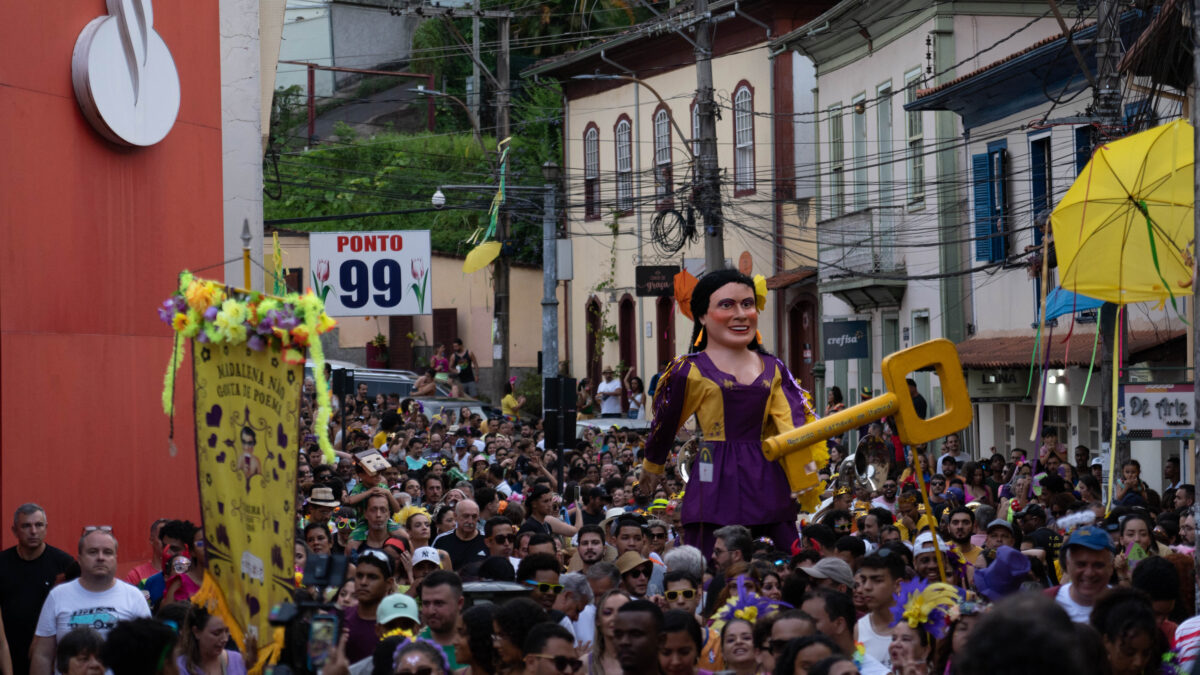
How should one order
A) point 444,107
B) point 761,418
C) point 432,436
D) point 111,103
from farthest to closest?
point 444,107, point 432,436, point 111,103, point 761,418

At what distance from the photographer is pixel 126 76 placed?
42.4 ft

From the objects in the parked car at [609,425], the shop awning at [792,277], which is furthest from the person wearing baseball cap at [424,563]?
the shop awning at [792,277]

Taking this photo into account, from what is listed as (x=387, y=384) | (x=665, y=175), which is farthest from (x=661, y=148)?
(x=387, y=384)

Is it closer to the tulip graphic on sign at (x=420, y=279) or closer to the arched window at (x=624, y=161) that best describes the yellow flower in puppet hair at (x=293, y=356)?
the tulip graphic on sign at (x=420, y=279)

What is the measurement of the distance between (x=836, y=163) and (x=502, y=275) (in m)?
10.7

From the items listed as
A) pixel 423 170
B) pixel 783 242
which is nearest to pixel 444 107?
pixel 423 170

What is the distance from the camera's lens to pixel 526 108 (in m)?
45.3

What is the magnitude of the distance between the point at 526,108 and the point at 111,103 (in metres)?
32.9

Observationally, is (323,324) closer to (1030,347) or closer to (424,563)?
(424,563)

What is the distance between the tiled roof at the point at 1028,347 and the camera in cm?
1995

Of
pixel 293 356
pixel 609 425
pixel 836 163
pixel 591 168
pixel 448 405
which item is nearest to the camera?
pixel 293 356

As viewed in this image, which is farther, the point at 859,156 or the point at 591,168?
the point at 591,168

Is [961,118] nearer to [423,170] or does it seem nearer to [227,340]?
[227,340]

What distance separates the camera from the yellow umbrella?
11.2m
